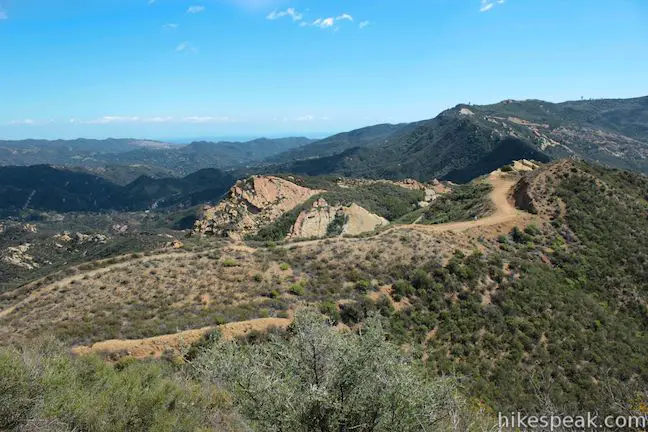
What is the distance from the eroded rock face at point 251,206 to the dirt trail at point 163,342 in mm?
50053

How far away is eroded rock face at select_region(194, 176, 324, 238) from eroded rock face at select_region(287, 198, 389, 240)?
425 inches

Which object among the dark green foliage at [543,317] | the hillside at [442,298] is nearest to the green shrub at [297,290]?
the hillside at [442,298]

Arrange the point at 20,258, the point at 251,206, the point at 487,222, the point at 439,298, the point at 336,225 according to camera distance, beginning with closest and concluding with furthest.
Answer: the point at 439,298 < the point at 487,222 < the point at 336,225 < the point at 251,206 < the point at 20,258

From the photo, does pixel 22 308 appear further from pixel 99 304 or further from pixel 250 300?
pixel 250 300

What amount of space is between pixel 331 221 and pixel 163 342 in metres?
53.1

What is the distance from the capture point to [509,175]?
185 feet

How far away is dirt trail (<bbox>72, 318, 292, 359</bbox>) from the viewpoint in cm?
1639

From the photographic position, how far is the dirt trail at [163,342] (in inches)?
645

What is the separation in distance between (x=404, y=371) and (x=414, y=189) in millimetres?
100896

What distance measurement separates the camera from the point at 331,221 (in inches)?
2741

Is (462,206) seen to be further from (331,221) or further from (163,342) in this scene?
(163,342)
